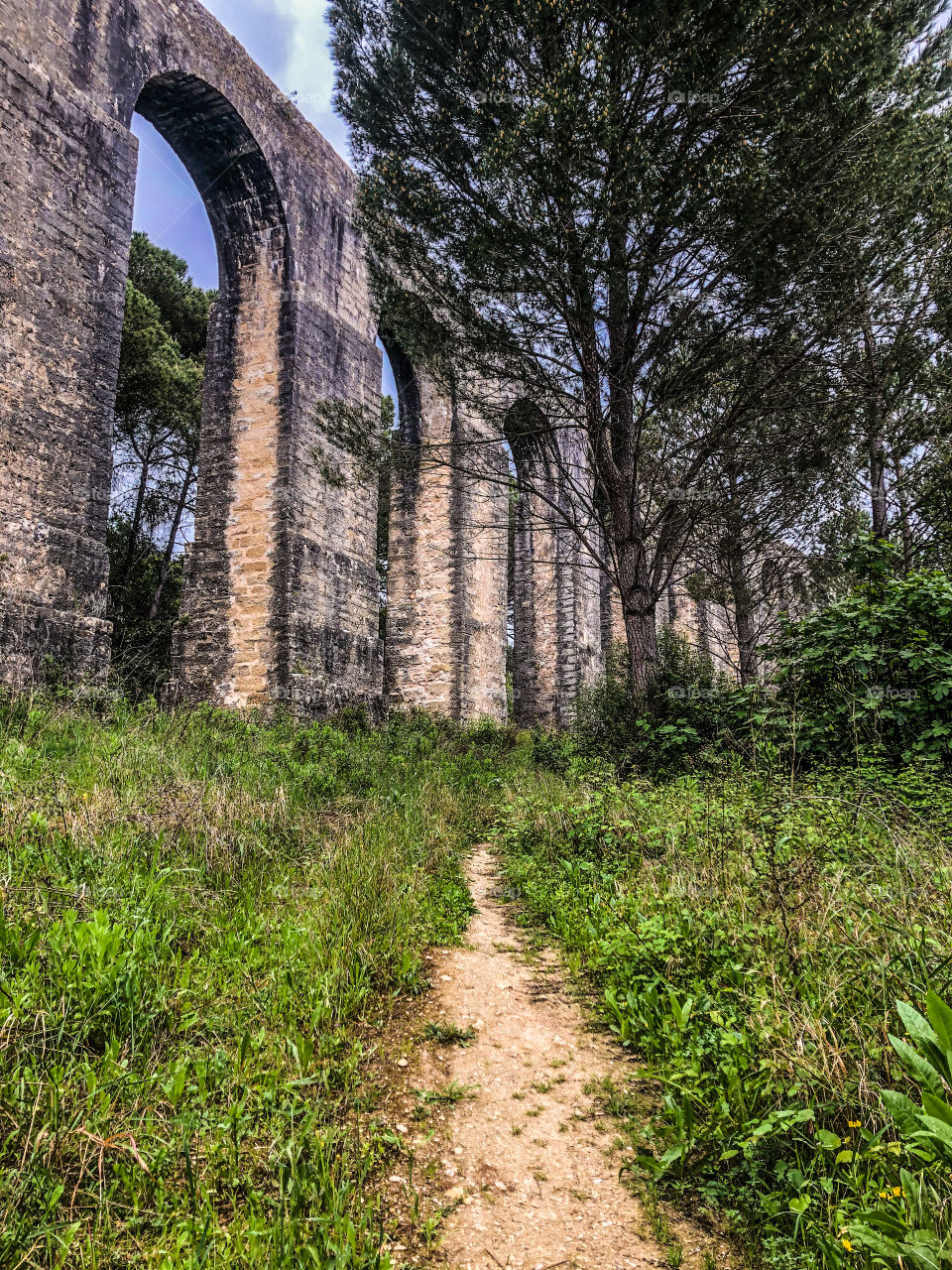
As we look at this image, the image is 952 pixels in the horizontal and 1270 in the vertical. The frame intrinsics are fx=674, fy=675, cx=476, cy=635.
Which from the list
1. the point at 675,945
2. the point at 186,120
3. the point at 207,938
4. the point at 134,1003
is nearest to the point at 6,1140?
the point at 134,1003

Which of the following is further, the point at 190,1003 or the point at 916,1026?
the point at 190,1003

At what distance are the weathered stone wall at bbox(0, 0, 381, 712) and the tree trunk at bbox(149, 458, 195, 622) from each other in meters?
7.32

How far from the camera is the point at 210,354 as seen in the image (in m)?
9.65

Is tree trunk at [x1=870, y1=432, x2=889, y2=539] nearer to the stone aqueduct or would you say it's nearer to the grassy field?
the stone aqueduct

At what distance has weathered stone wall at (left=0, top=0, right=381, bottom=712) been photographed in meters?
5.96

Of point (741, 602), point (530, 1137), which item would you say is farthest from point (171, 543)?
point (530, 1137)

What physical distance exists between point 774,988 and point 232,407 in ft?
31.2

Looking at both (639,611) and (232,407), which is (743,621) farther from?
(232,407)

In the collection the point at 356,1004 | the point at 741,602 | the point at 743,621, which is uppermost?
the point at 741,602

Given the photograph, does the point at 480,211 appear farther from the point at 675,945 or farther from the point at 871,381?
the point at 675,945

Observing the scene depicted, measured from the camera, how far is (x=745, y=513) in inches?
377

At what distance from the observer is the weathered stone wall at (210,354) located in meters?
5.96

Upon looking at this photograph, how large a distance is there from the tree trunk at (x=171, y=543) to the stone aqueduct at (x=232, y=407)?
6.34 metres

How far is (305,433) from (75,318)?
10.6ft
